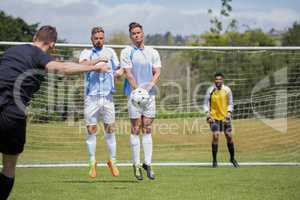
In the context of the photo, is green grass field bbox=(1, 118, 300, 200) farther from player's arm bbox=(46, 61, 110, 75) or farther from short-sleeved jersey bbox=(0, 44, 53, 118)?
player's arm bbox=(46, 61, 110, 75)

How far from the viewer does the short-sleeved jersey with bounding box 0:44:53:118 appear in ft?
23.3

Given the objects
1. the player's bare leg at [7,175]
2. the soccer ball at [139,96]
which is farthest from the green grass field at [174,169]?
the player's bare leg at [7,175]

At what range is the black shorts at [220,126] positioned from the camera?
15703mm

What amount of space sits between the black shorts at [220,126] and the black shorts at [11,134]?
895cm

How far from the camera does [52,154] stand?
18.4 m

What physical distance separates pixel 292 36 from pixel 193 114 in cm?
3123

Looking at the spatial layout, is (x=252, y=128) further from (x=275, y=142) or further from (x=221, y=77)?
(x=221, y=77)

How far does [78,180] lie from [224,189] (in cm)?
281

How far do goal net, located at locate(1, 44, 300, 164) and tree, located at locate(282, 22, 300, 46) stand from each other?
26593 mm

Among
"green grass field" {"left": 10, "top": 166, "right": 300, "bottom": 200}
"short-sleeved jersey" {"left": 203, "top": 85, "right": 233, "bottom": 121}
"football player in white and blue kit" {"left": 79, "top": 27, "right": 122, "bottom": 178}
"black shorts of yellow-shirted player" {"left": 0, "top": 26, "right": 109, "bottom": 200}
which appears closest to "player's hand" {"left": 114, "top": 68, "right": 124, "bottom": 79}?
"football player in white and blue kit" {"left": 79, "top": 27, "right": 122, "bottom": 178}

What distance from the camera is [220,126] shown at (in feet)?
52.1

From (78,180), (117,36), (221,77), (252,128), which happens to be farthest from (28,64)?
(117,36)

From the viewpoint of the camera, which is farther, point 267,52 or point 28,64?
point 267,52

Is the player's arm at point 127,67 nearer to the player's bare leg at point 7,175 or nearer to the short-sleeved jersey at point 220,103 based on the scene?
the player's bare leg at point 7,175
